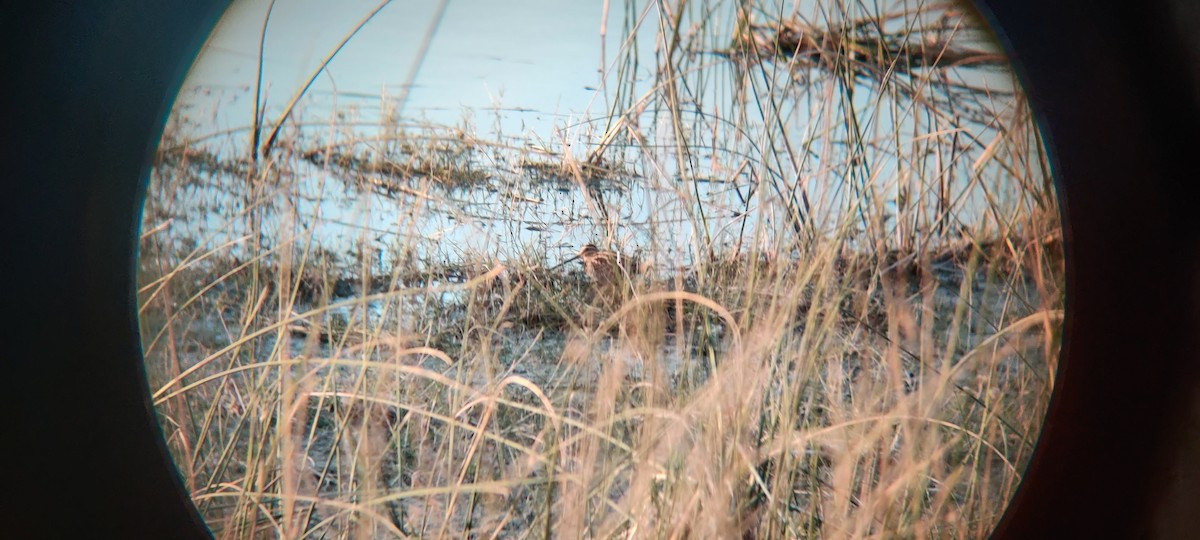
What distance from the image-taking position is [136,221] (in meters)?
0.81

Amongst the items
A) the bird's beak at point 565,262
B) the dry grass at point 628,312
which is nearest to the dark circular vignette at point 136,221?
the dry grass at point 628,312

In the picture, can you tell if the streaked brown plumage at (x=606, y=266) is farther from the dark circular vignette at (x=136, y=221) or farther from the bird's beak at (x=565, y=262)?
the dark circular vignette at (x=136, y=221)

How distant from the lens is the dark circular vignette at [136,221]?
2.62 feet

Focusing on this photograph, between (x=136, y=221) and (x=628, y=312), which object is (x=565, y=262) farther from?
(x=136, y=221)

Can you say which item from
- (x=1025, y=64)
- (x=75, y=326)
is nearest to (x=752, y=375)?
(x=1025, y=64)

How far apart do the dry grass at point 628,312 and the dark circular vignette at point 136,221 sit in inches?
1.9

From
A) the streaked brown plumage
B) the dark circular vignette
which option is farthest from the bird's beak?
the dark circular vignette

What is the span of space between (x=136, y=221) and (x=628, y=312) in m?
0.55

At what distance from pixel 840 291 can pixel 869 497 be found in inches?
9.9

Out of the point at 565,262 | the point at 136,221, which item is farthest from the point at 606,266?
the point at 136,221

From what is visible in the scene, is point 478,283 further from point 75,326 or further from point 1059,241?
point 1059,241

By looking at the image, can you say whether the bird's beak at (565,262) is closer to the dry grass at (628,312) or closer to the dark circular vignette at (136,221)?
the dry grass at (628,312)

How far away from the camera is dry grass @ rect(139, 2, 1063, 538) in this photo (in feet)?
2.58

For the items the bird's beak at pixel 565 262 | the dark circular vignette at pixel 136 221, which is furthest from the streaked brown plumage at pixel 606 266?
the dark circular vignette at pixel 136 221
